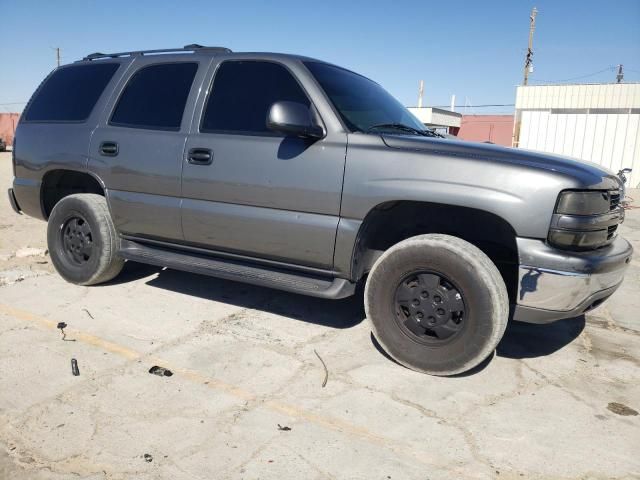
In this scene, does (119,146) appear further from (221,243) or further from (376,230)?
(376,230)

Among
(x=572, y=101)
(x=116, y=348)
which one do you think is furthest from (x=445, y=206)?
(x=572, y=101)

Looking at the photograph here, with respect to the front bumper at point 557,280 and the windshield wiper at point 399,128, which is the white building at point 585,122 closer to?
the windshield wiper at point 399,128

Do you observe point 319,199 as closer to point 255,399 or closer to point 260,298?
point 255,399

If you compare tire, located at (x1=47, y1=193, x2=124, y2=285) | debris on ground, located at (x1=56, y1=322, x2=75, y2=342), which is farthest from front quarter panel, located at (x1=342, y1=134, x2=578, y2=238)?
tire, located at (x1=47, y1=193, x2=124, y2=285)

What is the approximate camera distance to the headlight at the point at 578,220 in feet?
8.88

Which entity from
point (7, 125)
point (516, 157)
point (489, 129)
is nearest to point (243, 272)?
point (516, 157)

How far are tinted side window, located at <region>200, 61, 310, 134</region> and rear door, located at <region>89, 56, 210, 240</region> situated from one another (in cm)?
19

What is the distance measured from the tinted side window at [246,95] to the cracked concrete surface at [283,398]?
148 centimetres

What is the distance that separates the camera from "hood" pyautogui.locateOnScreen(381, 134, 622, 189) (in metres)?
A: 2.78

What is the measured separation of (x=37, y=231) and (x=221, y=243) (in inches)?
174

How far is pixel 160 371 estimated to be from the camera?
309cm

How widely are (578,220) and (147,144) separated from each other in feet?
9.96

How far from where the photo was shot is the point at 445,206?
3121 millimetres

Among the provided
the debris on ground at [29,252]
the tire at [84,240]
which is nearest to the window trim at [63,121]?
the tire at [84,240]
